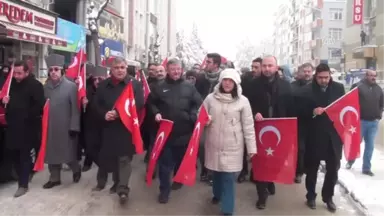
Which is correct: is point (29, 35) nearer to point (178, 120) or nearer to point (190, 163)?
point (178, 120)

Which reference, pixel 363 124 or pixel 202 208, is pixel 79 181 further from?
pixel 363 124

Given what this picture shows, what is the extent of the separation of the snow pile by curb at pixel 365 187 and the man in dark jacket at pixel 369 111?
1.06ft

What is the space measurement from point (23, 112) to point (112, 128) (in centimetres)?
122

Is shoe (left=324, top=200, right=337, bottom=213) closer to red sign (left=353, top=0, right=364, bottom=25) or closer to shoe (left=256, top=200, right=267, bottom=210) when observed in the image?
shoe (left=256, top=200, right=267, bottom=210)

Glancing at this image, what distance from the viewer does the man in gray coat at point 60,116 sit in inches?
258

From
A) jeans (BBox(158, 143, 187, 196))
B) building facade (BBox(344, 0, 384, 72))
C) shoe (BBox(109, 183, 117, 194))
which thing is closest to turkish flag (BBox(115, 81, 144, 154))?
jeans (BBox(158, 143, 187, 196))

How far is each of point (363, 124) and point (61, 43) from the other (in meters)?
13.0

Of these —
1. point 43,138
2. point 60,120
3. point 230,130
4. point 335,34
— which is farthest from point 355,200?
point 335,34

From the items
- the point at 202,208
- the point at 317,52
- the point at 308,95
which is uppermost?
the point at 317,52

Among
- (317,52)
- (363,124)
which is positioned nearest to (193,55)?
(317,52)

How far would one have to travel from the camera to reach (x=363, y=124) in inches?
340

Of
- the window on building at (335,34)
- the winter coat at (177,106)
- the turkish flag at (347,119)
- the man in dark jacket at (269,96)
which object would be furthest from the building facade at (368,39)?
the winter coat at (177,106)

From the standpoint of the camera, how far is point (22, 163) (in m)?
6.28

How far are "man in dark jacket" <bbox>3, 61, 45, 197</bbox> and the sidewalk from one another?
4.49m
